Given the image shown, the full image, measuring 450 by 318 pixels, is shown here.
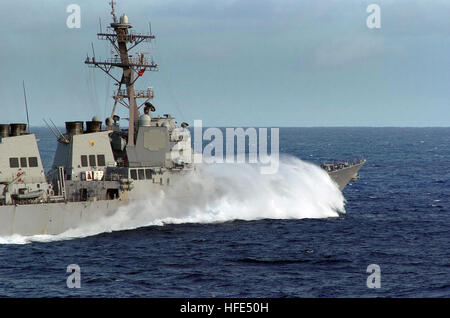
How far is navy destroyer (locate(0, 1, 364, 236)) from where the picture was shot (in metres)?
39.3

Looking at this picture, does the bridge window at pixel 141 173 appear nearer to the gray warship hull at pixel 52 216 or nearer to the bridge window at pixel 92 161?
the gray warship hull at pixel 52 216

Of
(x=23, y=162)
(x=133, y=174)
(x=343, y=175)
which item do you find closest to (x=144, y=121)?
(x=133, y=174)

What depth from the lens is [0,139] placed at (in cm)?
3972

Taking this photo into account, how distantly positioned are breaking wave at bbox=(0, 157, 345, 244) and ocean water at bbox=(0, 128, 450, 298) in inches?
3.2

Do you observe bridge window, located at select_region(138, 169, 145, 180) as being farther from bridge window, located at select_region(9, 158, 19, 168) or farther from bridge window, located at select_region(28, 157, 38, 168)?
bridge window, located at select_region(9, 158, 19, 168)

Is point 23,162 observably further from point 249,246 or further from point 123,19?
point 249,246

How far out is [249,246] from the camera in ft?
125

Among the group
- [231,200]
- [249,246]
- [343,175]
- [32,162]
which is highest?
[32,162]

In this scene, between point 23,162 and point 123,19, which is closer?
point 23,162

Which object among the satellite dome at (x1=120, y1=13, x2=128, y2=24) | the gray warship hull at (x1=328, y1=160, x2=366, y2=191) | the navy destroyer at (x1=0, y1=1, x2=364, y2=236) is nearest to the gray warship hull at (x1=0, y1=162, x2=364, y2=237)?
the navy destroyer at (x1=0, y1=1, x2=364, y2=236)

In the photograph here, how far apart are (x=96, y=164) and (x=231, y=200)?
10.4 meters

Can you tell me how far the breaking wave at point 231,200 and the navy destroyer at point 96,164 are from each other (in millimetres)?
663

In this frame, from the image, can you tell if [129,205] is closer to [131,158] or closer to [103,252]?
[131,158]

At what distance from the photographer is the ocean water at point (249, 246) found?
1183 inches
